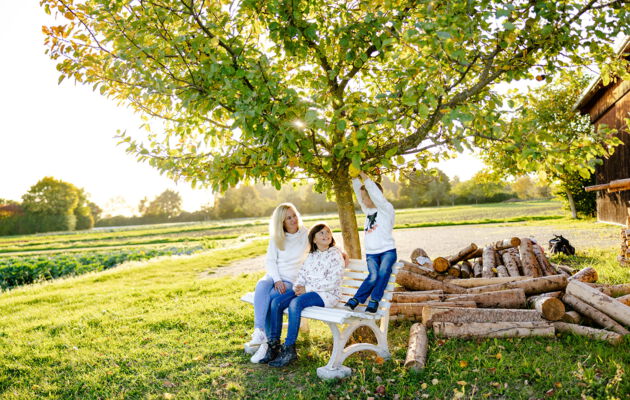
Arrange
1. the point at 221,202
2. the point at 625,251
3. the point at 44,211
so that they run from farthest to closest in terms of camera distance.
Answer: the point at 221,202, the point at 44,211, the point at 625,251

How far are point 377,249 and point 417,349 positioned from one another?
3.67 feet

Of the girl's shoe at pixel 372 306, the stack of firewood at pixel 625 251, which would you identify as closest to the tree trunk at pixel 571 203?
the stack of firewood at pixel 625 251

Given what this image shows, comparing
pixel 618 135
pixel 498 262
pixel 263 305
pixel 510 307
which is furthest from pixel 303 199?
pixel 263 305

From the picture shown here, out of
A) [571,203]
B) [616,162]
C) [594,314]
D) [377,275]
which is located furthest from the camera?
[571,203]

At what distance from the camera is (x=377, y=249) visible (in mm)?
4578

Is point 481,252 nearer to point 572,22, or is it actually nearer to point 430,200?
point 572,22

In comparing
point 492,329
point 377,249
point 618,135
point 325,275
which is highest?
point 618,135

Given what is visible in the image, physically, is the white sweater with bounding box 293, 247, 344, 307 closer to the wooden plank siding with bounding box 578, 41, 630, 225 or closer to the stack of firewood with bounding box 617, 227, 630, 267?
the stack of firewood with bounding box 617, 227, 630, 267

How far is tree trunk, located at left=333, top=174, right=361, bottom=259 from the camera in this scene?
5.64 meters

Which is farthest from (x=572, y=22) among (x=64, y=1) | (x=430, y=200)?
(x=430, y=200)

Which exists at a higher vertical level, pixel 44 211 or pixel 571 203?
pixel 44 211

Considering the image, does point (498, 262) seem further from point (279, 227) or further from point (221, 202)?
point (221, 202)

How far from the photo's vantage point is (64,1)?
14.8 ft

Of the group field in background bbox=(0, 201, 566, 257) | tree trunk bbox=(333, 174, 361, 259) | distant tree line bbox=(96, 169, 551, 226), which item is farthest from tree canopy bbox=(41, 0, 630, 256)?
distant tree line bbox=(96, 169, 551, 226)
